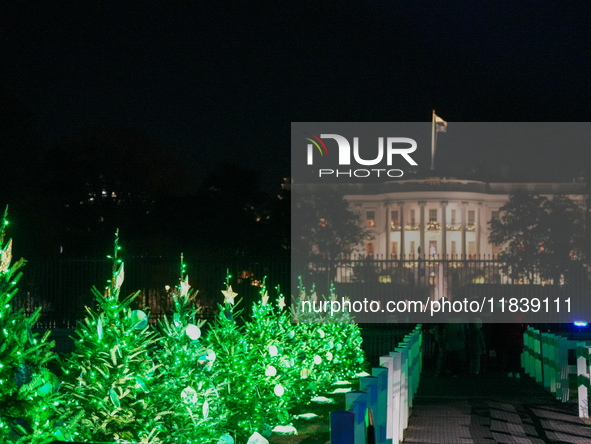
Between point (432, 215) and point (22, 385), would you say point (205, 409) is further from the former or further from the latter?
point (432, 215)

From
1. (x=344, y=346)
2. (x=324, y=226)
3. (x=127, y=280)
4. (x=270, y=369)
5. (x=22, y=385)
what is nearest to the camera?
(x=22, y=385)

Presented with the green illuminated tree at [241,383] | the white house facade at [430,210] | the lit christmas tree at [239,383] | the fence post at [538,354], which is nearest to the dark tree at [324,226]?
the white house facade at [430,210]

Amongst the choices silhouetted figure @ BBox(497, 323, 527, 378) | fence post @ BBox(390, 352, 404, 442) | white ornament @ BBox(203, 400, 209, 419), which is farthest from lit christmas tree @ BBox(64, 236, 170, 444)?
silhouetted figure @ BBox(497, 323, 527, 378)

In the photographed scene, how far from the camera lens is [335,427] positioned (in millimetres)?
3840

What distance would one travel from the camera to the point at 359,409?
4156mm

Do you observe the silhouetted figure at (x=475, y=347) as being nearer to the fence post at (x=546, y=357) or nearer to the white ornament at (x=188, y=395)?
the fence post at (x=546, y=357)

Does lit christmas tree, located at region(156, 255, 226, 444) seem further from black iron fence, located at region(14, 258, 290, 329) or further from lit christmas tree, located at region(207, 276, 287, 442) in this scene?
black iron fence, located at region(14, 258, 290, 329)

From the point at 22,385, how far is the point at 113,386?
3.22 ft

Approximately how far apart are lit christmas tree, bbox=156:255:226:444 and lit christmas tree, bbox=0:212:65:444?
107 cm

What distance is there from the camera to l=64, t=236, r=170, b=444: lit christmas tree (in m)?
5.29

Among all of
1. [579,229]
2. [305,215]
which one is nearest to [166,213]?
[305,215]

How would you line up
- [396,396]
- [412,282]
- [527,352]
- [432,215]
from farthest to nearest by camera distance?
[432,215] < [412,282] < [527,352] < [396,396]

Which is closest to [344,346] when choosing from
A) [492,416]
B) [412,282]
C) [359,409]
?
[492,416]

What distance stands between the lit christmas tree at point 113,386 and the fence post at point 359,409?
161 cm
